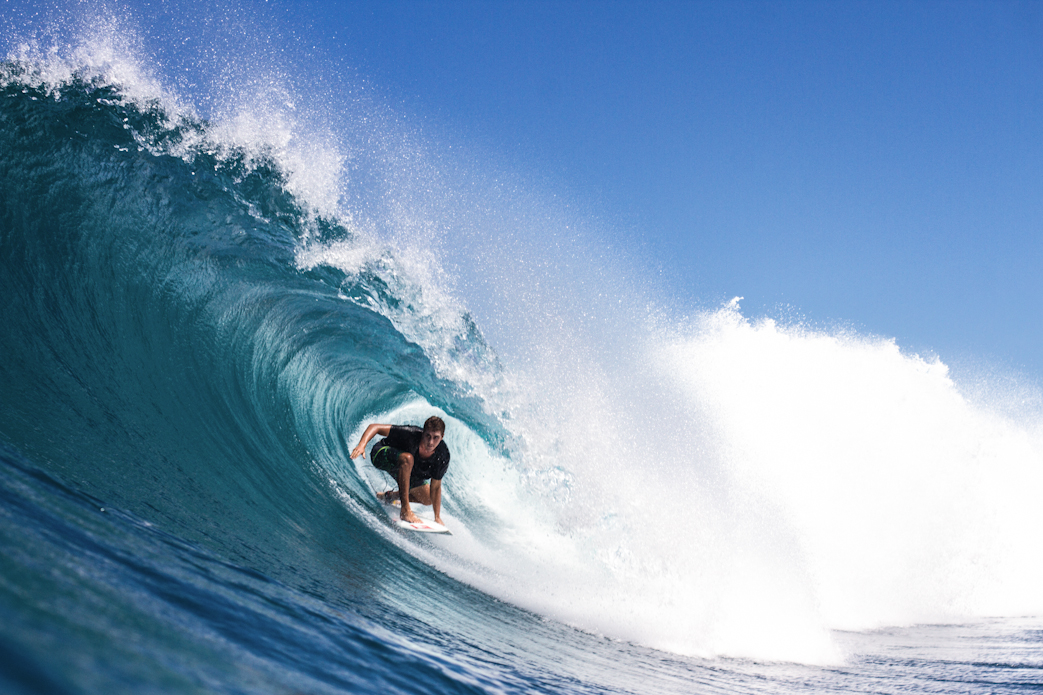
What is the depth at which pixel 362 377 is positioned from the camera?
360 inches

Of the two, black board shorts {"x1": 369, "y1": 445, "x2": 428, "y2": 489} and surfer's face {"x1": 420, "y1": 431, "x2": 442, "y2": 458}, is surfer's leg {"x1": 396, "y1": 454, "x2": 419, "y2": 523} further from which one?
surfer's face {"x1": 420, "y1": 431, "x2": 442, "y2": 458}

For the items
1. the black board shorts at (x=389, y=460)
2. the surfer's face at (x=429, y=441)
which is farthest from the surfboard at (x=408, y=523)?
the surfer's face at (x=429, y=441)

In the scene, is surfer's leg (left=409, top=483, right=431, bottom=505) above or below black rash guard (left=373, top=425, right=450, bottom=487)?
below

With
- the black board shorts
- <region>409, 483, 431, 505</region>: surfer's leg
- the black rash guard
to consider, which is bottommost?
<region>409, 483, 431, 505</region>: surfer's leg

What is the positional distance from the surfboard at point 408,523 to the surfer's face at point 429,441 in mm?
778

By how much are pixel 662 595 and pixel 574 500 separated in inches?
70.7

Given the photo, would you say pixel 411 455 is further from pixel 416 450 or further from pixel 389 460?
pixel 389 460

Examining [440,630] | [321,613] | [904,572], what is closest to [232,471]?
[440,630]

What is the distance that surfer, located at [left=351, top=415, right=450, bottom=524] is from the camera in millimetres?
5816

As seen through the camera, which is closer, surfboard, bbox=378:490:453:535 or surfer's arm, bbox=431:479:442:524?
surfboard, bbox=378:490:453:535

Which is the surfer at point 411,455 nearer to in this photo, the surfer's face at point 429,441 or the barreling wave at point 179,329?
the surfer's face at point 429,441

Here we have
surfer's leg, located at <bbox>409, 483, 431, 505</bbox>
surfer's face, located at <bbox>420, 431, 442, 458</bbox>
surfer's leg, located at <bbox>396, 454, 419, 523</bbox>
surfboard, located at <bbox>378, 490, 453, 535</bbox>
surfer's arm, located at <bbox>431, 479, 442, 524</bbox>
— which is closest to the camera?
surfer's face, located at <bbox>420, 431, 442, 458</bbox>

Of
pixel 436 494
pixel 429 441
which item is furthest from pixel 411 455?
pixel 436 494

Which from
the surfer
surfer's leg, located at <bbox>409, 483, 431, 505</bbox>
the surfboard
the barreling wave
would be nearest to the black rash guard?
the surfer
